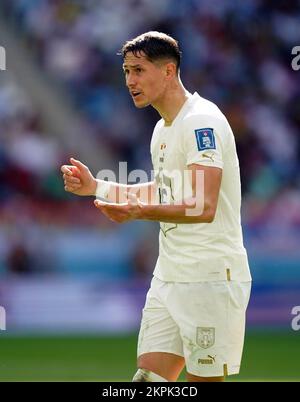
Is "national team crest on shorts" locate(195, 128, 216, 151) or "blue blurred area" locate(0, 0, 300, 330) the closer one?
"national team crest on shorts" locate(195, 128, 216, 151)

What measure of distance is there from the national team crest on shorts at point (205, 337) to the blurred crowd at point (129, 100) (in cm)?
619

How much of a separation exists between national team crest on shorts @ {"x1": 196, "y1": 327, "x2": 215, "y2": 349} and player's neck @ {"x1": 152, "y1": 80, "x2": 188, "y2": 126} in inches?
42.4

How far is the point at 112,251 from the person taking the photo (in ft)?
36.4

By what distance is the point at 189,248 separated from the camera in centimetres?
500

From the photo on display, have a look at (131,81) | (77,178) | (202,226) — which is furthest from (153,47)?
(202,226)

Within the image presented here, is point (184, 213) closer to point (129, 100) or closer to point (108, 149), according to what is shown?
point (108, 149)

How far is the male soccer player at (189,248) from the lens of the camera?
16.0 feet

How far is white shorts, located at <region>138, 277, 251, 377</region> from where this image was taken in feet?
16.1

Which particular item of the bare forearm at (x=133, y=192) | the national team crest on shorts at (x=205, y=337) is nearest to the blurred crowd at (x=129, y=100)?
the bare forearm at (x=133, y=192)

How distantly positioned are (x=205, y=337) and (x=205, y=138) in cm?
98

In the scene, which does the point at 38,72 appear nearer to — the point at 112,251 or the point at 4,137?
the point at 4,137

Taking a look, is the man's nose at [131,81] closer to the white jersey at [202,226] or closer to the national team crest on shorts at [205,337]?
the white jersey at [202,226]

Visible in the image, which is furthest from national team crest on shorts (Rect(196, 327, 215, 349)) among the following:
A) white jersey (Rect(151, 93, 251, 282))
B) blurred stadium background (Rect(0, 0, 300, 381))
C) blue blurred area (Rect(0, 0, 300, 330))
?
blue blurred area (Rect(0, 0, 300, 330))

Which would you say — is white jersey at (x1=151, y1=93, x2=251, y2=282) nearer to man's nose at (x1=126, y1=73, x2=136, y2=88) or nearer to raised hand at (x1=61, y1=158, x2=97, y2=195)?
man's nose at (x1=126, y1=73, x2=136, y2=88)
